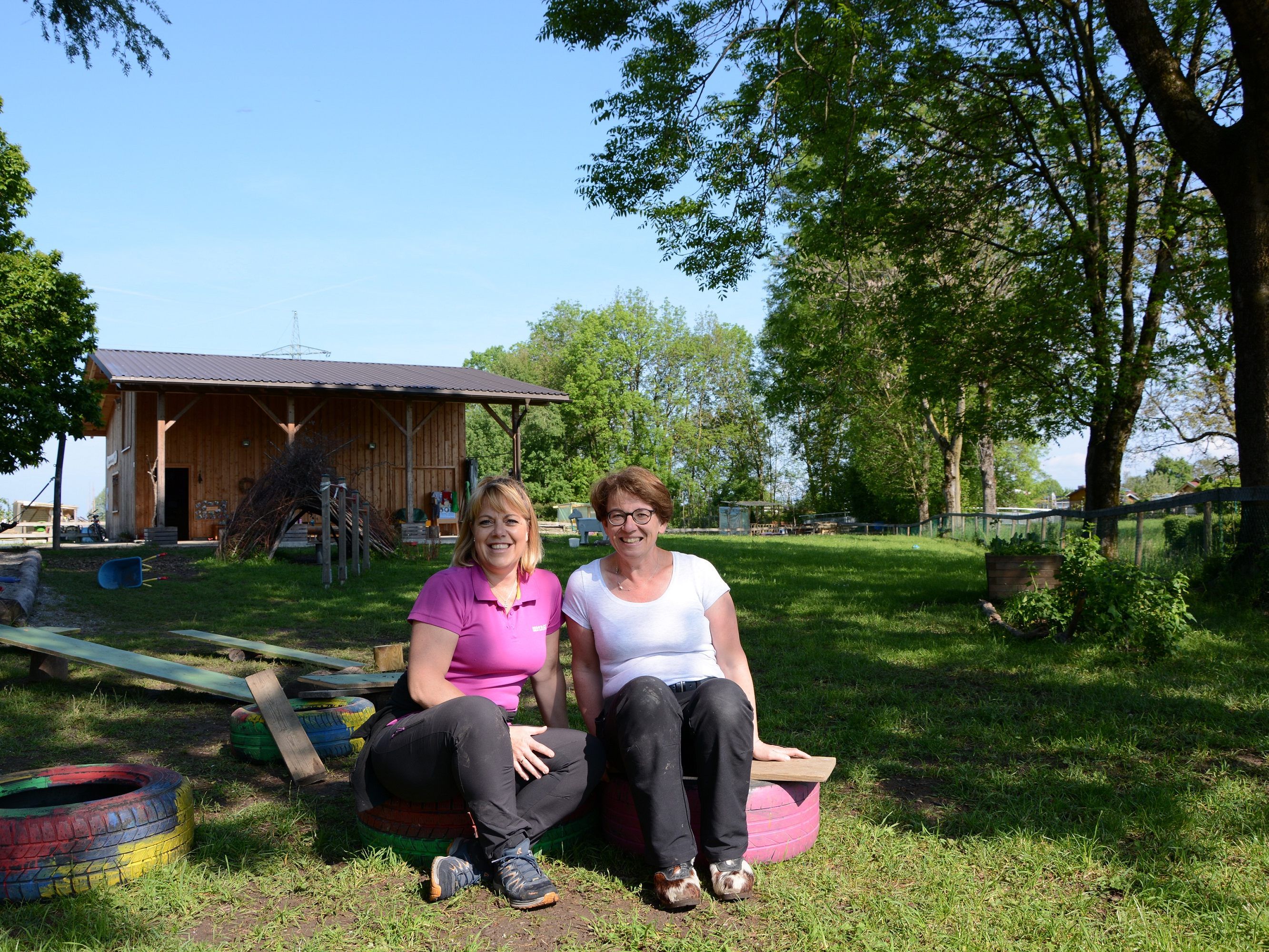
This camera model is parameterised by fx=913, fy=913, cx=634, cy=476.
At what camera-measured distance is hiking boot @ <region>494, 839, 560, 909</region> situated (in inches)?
114

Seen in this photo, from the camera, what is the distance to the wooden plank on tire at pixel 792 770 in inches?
126

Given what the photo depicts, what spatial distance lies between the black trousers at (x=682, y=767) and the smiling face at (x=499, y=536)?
698 millimetres

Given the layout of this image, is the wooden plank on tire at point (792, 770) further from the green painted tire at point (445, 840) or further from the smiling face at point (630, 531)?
the smiling face at point (630, 531)

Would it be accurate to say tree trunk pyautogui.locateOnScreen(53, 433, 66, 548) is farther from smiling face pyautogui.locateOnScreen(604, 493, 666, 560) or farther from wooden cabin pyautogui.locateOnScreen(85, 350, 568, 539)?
smiling face pyautogui.locateOnScreen(604, 493, 666, 560)

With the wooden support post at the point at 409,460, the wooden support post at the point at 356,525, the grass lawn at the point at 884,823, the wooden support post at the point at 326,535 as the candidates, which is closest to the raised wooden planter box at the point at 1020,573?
the grass lawn at the point at 884,823

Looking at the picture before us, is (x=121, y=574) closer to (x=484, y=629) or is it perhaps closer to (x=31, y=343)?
(x=31, y=343)

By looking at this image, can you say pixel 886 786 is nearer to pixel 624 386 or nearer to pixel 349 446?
pixel 349 446

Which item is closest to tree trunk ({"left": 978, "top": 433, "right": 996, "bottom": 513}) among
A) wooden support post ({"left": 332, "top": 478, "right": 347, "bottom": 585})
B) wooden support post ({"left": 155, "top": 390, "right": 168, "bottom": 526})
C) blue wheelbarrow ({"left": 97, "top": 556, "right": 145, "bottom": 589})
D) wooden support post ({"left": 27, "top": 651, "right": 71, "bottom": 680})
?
wooden support post ({"left": 332, "top": 478, "right": 347, "bottom": 585})

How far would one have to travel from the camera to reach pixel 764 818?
320cm

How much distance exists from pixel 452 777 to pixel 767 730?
7.91ft

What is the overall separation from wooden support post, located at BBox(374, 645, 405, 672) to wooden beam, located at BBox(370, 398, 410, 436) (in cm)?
1905

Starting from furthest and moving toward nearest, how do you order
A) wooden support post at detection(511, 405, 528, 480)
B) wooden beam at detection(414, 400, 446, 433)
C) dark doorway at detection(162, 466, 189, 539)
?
dark doorway at detection(162, 466, 189, 539)
wooden beam at detection(414, 400, 446, 433)
wooden support post at detection(511, 405, 528, 480)

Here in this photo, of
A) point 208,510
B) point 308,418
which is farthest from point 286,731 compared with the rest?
point 208,510

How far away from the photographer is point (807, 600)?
417 inches
